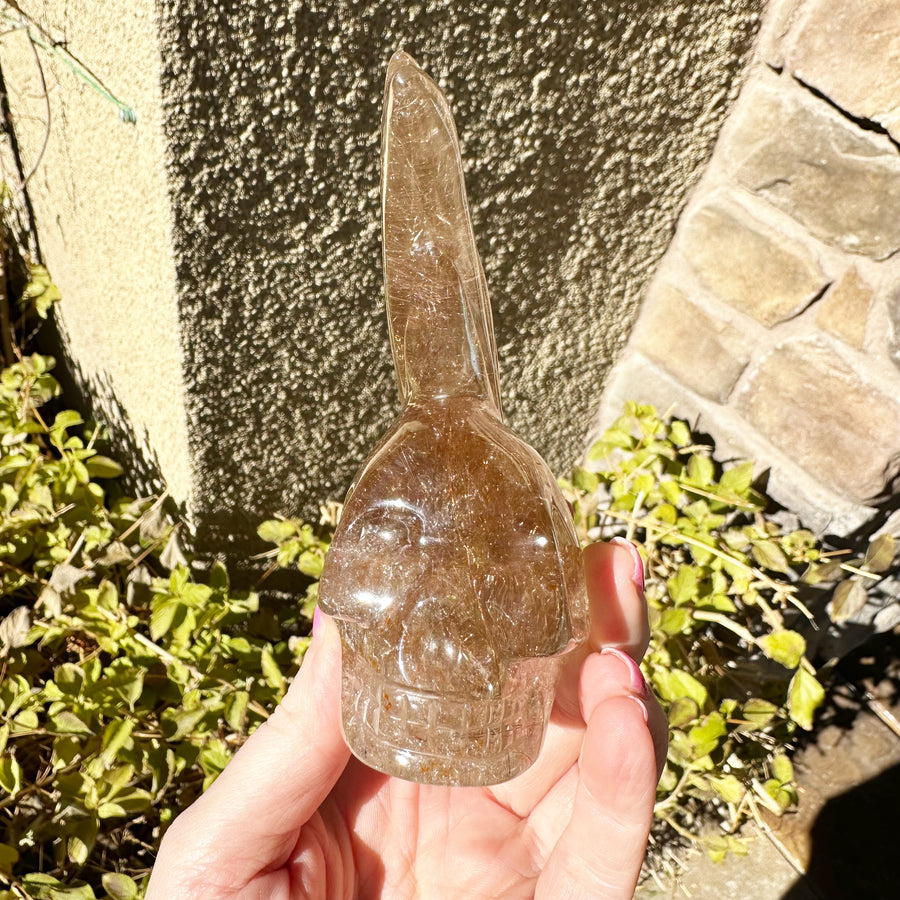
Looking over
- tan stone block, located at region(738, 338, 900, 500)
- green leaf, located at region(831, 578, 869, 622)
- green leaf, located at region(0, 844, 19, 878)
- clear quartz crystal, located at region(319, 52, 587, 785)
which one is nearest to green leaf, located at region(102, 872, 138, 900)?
green leaf, located at region(0, 844, 19, 878)

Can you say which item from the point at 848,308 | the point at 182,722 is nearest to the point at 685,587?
the point at 848,308

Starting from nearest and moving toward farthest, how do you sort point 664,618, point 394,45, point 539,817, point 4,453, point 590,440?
1. point 539,817
2. point 394,45
3. point 664,618
4. point 4,453
5. point 590,440

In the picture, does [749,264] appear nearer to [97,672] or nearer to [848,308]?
[848,308]

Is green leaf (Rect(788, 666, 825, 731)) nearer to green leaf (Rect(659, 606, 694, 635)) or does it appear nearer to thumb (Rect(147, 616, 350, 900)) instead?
green leaf (Rect(659, 606, 694, 635))

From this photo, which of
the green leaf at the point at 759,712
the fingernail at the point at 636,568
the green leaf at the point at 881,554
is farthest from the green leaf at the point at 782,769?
the fingernail at the point at 636,568

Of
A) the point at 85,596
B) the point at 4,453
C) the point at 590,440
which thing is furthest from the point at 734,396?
the point at 4,453

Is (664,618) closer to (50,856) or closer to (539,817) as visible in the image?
(539,817)
